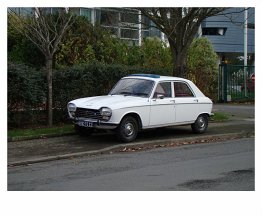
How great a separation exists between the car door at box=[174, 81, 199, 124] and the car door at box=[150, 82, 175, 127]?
0.65 ft

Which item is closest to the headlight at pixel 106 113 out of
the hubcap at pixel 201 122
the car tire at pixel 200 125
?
the car tire at pixel 200 125

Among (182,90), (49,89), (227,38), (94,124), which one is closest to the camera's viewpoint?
(94,124)

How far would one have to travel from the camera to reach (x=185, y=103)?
13180mm

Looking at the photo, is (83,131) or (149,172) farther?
(83,131)

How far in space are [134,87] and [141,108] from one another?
0.97 metres

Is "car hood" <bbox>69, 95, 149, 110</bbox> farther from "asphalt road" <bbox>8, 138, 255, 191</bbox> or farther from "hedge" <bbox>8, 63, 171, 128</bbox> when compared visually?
"hedge" <bbox>8, 63, 171, 128</bbox>

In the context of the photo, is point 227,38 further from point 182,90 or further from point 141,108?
point 141,108

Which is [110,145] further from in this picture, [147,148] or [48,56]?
[48,56]

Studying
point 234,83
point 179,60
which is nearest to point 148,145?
point 179,60

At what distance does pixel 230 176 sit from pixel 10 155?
482 cm

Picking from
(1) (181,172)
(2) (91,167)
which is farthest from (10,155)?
(1) (181,172)

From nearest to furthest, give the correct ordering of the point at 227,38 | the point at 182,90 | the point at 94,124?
the point at 94,124
the point at 182,90
the point at 227,38

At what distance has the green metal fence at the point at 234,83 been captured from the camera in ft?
80.6

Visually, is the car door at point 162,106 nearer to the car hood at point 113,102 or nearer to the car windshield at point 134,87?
the car windshield at point 134,87
